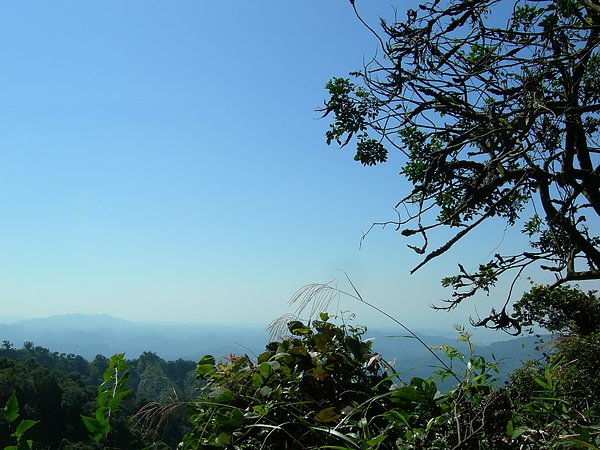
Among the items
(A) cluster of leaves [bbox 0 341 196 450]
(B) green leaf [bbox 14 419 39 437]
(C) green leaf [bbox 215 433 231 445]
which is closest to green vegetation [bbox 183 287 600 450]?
(C) green leaf [bbox 215 433 231 445]

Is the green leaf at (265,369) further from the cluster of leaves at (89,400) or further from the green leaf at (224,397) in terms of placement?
the cluster of leaves at (89,400)

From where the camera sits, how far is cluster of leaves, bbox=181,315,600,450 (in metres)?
0.96

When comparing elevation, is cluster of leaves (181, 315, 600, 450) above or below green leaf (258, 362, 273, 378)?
below

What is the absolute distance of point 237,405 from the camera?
1.20m

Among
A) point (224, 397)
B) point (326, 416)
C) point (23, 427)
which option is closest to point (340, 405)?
point (326, 416)

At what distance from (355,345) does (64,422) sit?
107 feet

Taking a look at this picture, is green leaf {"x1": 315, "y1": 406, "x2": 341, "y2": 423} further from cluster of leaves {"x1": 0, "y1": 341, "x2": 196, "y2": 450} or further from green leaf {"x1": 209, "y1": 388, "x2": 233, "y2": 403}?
cluster of leaves {"x1": 0, "y1": 341, "x2": 196, "y2": 450}

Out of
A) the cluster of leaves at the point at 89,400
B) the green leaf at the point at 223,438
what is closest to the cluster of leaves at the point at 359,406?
the green leaf at the point at 223,438

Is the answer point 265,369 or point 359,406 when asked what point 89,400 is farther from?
point 359,406

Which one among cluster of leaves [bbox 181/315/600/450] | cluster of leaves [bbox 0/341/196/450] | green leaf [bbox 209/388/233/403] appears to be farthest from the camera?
cluster of leaves [bbox 0/341/196/450]

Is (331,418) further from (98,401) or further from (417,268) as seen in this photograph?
(417,268)

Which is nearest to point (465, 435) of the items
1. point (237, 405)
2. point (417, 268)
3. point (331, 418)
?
point (331, 418)

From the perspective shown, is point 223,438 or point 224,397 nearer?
point 223,438

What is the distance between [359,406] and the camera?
1.05 m
